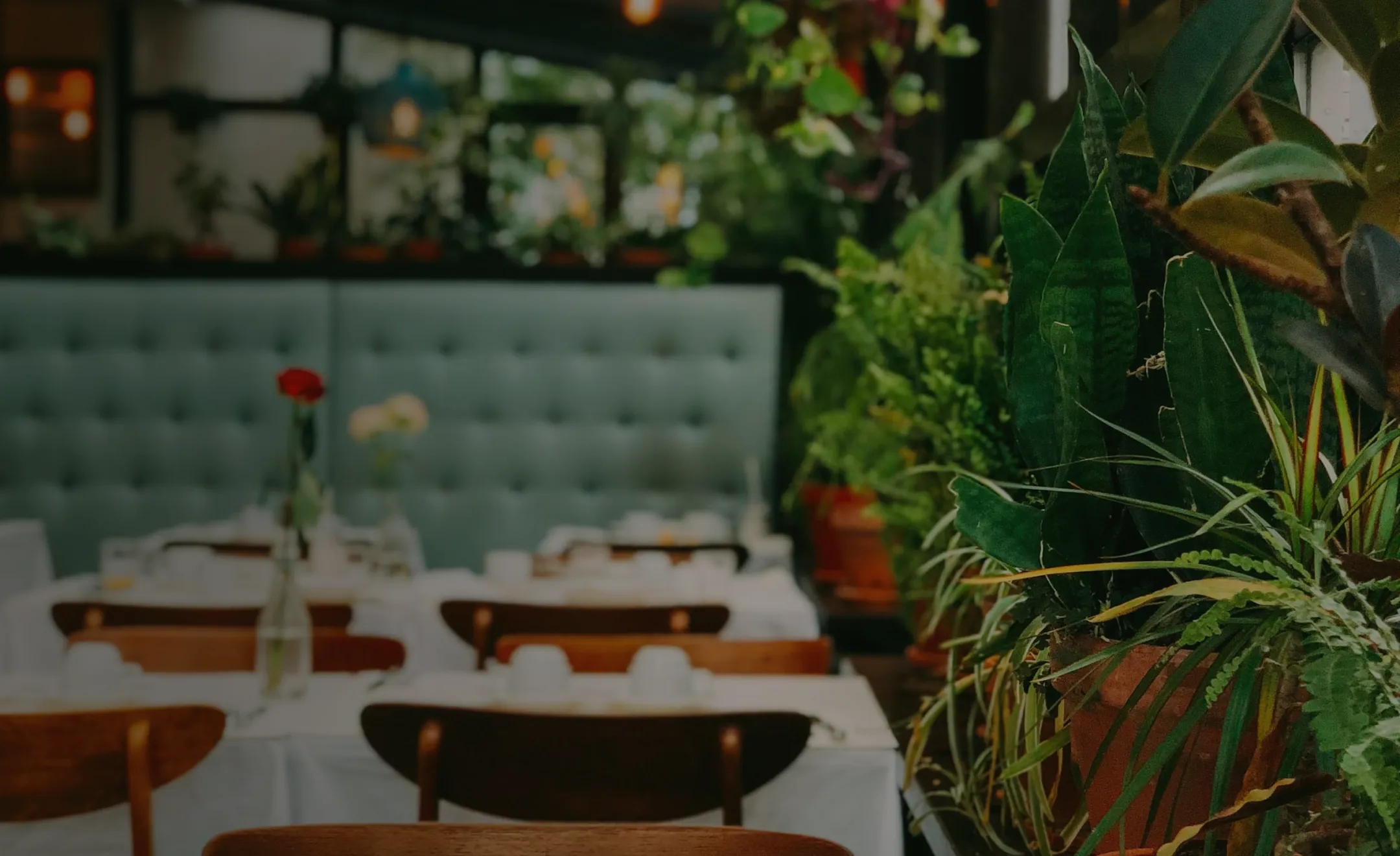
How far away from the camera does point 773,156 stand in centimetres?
464

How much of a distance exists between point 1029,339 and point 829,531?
2884mm

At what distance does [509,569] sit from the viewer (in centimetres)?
333

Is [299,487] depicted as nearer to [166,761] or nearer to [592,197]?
[166,761]

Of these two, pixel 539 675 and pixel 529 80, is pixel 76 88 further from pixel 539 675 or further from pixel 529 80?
pixel 539 675

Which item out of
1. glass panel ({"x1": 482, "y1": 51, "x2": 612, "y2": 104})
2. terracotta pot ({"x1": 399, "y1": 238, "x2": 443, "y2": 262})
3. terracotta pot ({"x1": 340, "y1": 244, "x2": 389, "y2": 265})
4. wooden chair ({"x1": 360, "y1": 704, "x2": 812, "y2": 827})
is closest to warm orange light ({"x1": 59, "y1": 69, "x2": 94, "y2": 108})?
glass panel ({"x1": 482, "y1": 51, "x2": 612, "y2": 104})

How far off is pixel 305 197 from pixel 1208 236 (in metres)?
4.64

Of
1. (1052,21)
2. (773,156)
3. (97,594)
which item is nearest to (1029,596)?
(1052,21)

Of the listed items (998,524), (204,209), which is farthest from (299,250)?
(998,524)

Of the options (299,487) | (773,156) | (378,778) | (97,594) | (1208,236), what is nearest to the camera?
(1208,236)

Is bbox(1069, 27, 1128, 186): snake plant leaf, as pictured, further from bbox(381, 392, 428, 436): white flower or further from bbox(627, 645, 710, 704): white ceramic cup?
bbox(381, 392, 428, 436): white flower

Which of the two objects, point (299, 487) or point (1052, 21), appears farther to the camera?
point (1052, 21)

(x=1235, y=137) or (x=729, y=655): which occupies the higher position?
(x=1235, y=137)

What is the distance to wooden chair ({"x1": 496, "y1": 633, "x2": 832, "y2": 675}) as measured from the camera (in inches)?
93.3

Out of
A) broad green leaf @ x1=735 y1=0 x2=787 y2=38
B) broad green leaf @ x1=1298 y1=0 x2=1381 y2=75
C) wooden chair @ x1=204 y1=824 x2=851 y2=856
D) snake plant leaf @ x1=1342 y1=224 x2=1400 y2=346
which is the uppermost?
broad green leaf @ x1=735 y1=0 x2=787 y2=38
